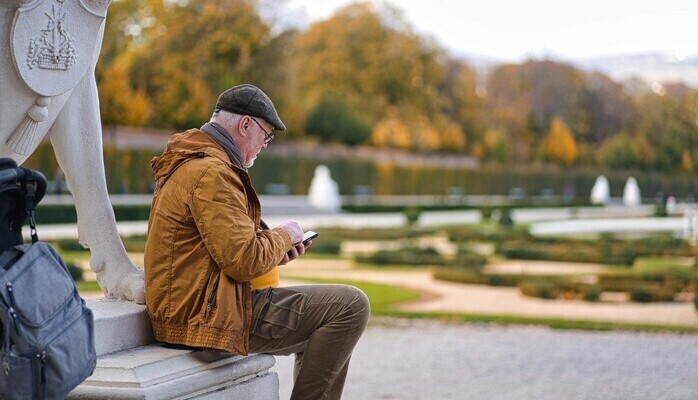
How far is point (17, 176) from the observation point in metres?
2.37

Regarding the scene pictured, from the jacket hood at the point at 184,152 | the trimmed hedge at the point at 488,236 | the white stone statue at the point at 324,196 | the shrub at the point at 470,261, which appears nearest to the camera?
the jacket hood at the point at 184,152

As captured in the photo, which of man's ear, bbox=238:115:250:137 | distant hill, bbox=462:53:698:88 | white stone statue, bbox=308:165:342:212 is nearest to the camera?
man's ear, bbox=238:115:250:137

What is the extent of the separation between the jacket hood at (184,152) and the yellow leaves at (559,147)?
6033cm

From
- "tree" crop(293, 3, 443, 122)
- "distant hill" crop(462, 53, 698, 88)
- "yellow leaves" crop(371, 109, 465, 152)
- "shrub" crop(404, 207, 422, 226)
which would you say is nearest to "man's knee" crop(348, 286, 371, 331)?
"shrub" crop(404, 207, 422, 226)

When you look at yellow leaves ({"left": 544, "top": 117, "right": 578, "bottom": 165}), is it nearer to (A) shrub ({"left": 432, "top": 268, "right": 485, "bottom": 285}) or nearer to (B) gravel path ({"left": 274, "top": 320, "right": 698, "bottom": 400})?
(A) shrub ({"left": 432, "top": 268, "right": 485, "bottom": 285})

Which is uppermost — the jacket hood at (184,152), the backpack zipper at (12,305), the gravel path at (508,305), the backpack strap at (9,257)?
the jacket hood at (184,152)

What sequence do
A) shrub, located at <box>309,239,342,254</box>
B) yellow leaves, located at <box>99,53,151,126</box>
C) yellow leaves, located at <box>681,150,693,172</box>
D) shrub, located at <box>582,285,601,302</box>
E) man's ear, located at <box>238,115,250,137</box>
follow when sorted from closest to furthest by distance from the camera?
man's ear, located at <box>238,115,250,137</box>, shrub, located at <box>582,285,601,302</box>, shrub, located at <box>309,239,342,254</box>, yellow leaves, located at <box>99,53,151,126</box>, yellow leaves, located at <box>681,150,693,172</box>

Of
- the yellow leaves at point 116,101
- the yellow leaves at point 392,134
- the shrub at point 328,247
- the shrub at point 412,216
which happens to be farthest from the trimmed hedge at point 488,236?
the yellow leaves at point 392,134

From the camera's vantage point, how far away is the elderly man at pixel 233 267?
2955 mm

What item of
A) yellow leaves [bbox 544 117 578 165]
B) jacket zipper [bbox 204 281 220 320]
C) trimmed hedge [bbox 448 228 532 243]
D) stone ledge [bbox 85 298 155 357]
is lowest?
trimmed hedge [bbox 448 228 532 243]

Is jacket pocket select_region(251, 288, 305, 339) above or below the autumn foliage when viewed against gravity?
below

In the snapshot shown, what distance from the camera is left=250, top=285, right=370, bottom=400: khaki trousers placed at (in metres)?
3.16

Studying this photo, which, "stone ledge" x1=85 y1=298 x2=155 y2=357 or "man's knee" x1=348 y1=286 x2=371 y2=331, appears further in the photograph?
"man's knee" x1=348 y1=286 x2=371 y2=331

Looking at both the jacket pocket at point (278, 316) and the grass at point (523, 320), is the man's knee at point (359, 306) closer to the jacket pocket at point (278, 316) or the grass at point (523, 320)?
the jacket pocket at point (278, 316)
